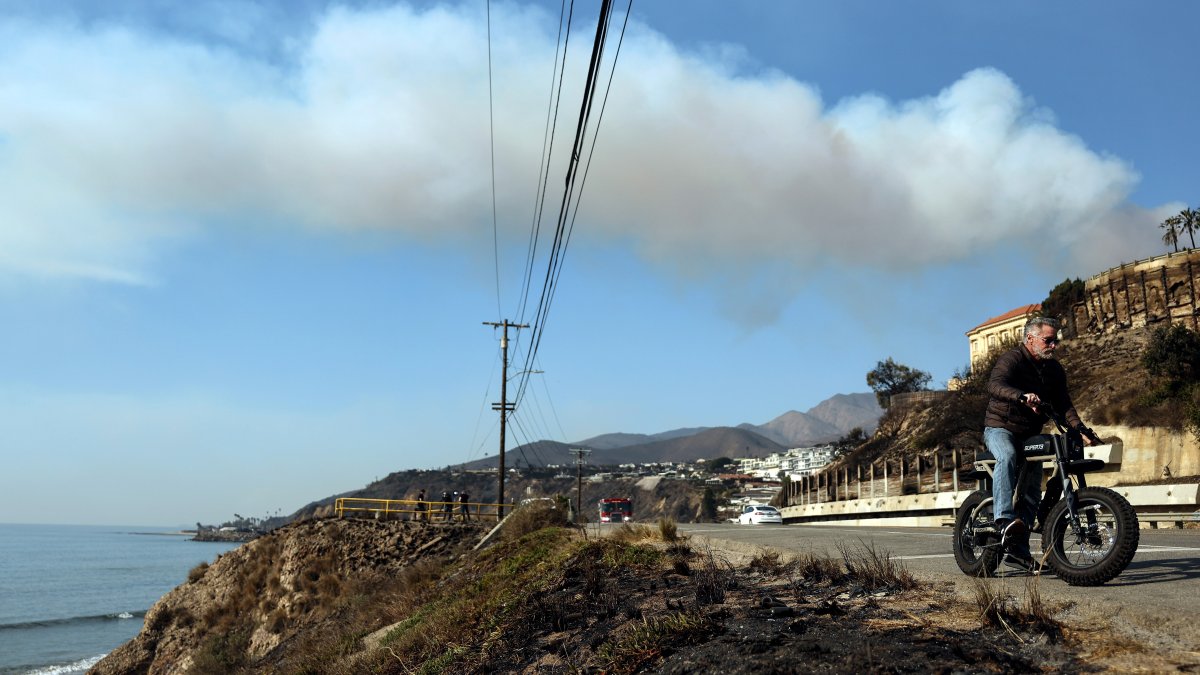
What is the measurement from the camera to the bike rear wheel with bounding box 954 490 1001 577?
648 cm

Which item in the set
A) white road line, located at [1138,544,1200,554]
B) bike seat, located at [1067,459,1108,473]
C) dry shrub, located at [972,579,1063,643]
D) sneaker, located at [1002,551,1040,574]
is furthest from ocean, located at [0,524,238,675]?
dry shrub, located at [972,579,1063,643]

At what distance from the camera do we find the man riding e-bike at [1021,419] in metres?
6.32

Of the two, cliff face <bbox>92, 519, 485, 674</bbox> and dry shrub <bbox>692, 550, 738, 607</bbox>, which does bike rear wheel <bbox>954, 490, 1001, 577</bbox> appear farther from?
cliff face <bbox>92, 519, 485, 674</bbox>

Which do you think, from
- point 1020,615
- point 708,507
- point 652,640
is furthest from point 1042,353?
point 708,507

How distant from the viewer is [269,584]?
37.2 meters

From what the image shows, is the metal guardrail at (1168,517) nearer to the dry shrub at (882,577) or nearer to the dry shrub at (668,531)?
the dry shrub at (668,531)

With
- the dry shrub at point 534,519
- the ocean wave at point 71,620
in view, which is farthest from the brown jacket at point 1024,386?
the ocean wave at point 71,620

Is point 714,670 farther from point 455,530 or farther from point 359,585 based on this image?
point 455,530

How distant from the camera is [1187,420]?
106 feet

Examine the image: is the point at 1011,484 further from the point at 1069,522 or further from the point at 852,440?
the point at 852,440

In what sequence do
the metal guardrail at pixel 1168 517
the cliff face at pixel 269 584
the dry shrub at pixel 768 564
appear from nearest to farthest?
1. the dry shrub at pixel 768 564
2. the metal guardrail at pixel 1168 517
3. the cliff face at pixel 269 584

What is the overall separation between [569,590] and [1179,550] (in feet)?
18.6

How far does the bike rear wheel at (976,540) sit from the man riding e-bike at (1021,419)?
0.41 ft

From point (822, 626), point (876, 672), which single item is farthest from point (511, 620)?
point (876, 672)
